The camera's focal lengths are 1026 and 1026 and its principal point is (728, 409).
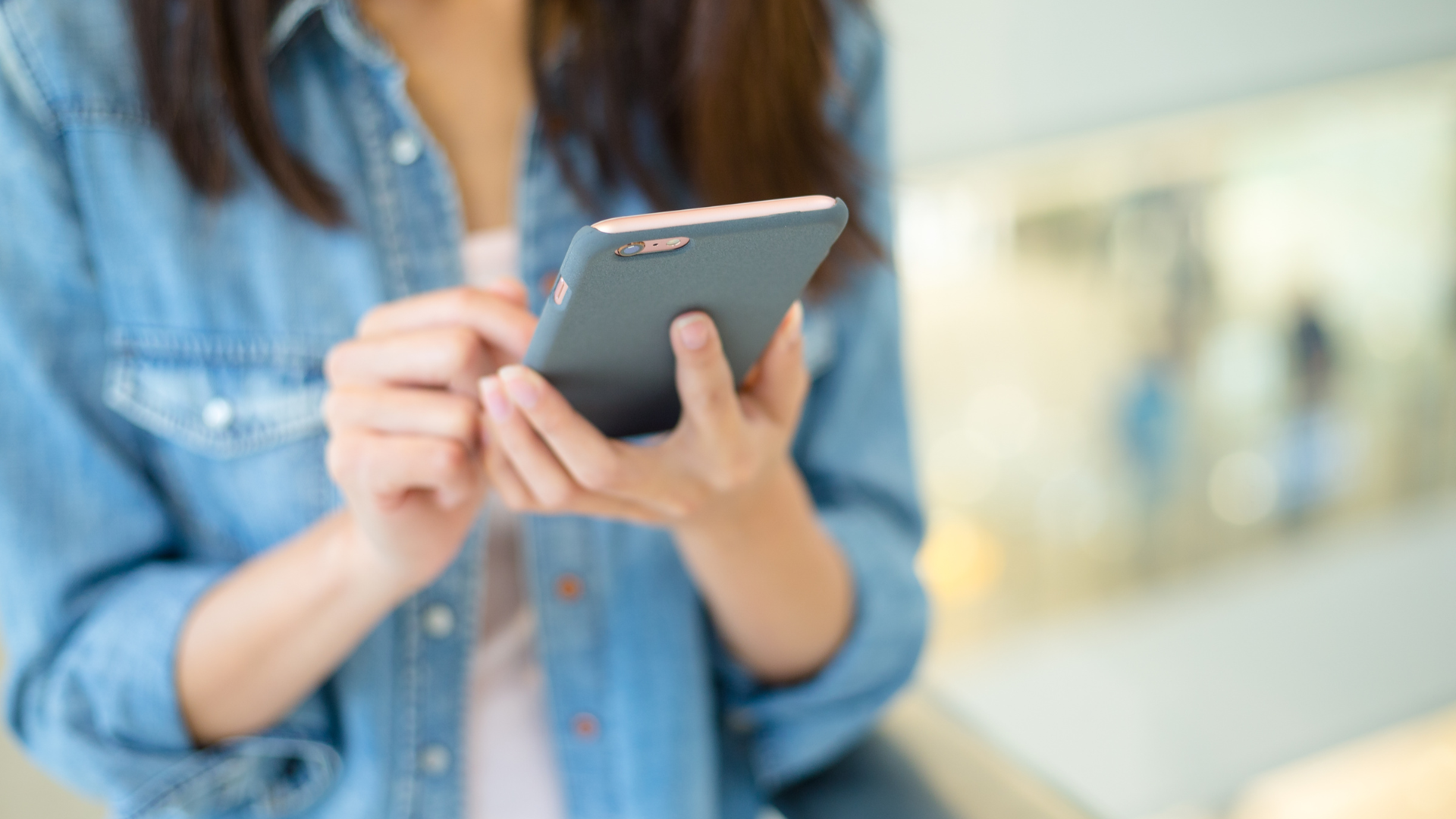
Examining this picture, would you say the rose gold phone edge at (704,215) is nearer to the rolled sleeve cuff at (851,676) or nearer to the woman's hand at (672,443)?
the woman's hand at (672,443)

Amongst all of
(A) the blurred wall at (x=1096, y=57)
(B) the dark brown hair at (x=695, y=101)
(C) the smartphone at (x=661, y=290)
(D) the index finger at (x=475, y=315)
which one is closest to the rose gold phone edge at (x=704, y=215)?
(C) the smartphone at (x=661, y=290)

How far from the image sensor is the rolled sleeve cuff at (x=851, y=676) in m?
0.61

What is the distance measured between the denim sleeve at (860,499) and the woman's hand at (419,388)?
0.89 feet

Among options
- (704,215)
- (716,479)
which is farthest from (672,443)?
(704,215)

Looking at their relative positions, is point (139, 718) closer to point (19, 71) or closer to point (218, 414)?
point (218, 414)

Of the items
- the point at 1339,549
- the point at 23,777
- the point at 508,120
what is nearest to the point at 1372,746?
the point at 1339,549

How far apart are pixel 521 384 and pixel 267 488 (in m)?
0.28

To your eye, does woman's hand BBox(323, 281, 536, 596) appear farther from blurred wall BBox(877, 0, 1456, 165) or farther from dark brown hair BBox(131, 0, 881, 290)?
blurred wall BBox(877, 0, 1456, 165)

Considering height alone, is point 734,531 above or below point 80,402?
below

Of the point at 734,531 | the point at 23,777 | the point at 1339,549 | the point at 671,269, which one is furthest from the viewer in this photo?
the point at 1339,549

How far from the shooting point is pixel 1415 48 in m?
1.69

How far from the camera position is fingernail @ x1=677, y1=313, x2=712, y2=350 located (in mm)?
372

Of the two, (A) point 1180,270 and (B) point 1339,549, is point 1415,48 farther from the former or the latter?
(B) point 1339,549

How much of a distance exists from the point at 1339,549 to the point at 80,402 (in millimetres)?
2309
